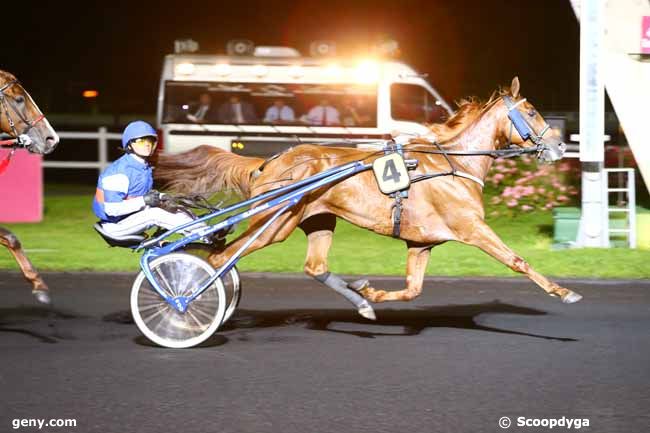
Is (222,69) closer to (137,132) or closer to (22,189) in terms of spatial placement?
(22,189)

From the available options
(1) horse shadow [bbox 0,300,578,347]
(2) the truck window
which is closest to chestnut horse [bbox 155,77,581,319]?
(1) horse shadow [bbox 0,300,578,347]

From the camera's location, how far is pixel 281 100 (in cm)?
1953

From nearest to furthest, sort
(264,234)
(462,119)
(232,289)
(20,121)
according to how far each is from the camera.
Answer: (264,234) → (232,289) → (20,121) → (462,119)

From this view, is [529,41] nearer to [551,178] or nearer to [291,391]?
[551,178]

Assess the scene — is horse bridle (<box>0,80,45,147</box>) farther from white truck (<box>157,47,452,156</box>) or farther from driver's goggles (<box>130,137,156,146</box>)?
white truck (<box>157,47,452,156</box>)

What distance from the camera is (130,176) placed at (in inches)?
304

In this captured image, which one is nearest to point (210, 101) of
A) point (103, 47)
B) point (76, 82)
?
point (103, 47)

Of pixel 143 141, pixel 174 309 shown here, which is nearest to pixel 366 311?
pixel 174 309

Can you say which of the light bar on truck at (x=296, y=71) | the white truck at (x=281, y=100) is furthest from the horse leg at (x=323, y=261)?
the light bar on truck at (x=296, y=71)

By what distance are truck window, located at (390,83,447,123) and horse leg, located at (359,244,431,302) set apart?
11034 mm

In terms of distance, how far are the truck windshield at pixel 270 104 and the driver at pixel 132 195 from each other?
11584 millimetres

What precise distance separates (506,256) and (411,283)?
30.2 inches

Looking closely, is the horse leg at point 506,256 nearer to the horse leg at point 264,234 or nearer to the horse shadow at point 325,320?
the horse shadow at point 325,320

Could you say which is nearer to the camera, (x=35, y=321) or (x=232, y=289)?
(x=232, y=289)
